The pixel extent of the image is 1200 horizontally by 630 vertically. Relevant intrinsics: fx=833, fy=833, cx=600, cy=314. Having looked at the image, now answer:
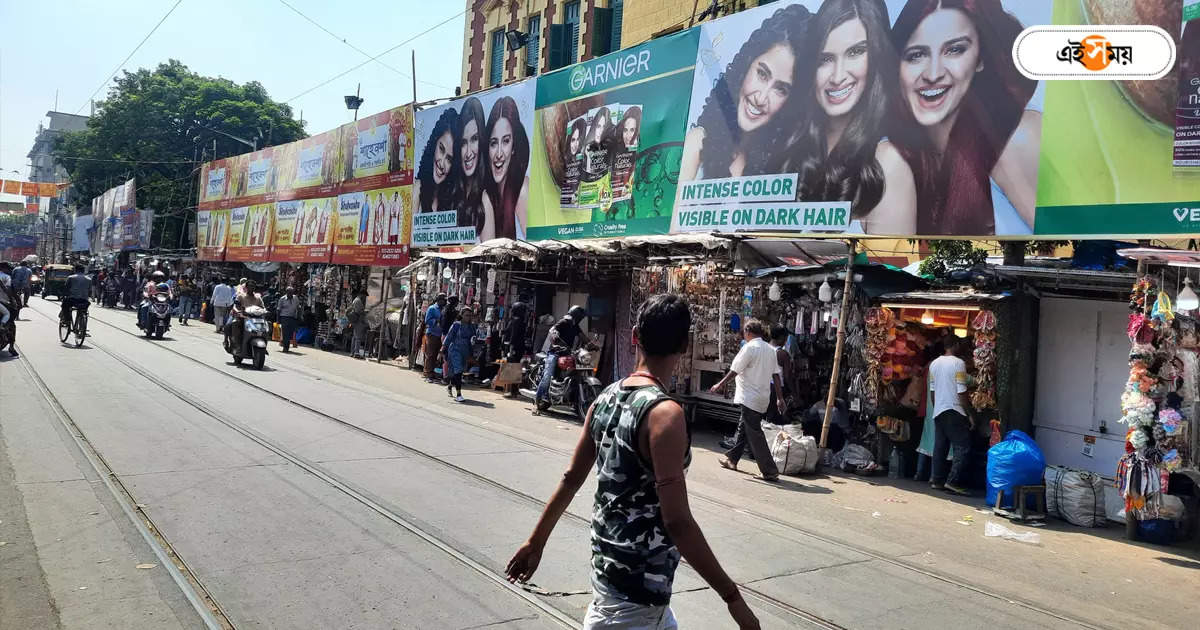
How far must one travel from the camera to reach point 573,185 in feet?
59.9

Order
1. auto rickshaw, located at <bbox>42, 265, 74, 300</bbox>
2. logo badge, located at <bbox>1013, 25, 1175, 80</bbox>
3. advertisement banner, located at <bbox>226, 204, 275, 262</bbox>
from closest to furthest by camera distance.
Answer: logo badge, located at <bbox>1013, 25, 1175, 80</bbox>, advertisement banner, located at <bbox>226, 204, 275, 262</bbox>, auto rickshaw, located at <bbox>42, 265, 74, 300</bbox>

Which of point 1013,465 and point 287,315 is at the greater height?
point 287,315

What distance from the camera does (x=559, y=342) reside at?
14.0 meters

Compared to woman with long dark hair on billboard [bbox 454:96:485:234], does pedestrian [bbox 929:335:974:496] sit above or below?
below

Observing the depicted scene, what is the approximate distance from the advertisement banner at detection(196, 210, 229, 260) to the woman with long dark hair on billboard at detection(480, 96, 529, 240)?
2438cm

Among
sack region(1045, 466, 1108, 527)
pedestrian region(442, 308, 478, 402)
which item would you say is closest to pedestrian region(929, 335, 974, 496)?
sack region(1045, 466, 1108, 527)

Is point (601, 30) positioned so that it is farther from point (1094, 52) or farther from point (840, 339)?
point (1094, 52)

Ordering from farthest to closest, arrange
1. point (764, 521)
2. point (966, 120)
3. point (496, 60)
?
point (496, 60) < point (966, 120) < point (764, 521)

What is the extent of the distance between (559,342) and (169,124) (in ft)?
180

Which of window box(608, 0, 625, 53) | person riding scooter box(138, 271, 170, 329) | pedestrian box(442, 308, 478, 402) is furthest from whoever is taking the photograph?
person riding scooter box(138, 271, 170, 329)

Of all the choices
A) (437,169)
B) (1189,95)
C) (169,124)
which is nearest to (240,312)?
(437,169)

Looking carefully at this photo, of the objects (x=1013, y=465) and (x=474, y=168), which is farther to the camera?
(x=474, y=168)

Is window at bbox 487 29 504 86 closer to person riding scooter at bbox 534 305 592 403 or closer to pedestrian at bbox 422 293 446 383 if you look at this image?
pedestrian at bbox 422 293 446 383

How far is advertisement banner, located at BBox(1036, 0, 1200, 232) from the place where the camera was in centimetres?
874
